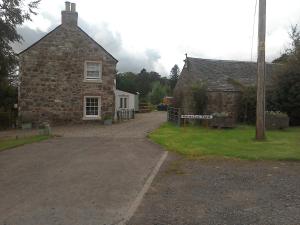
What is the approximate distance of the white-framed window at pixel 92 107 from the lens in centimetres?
2917

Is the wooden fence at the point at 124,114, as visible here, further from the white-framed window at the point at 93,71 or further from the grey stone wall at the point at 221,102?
the grey stone wall at the point at 221,102

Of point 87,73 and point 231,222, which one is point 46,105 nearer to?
point 87,73

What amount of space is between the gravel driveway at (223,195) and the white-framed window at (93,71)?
64.9ft

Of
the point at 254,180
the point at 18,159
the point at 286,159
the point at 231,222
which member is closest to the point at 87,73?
the point at 18,159

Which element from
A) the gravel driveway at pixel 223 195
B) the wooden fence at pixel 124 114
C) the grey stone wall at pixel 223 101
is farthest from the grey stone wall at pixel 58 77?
the gravel driveway at pixel 223 195

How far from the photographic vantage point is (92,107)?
2942 cm

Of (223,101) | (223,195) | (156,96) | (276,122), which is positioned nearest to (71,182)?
(223,195)

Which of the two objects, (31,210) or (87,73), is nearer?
(31,210)

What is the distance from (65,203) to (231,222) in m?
2.99

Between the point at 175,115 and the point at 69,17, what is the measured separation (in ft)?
37.3

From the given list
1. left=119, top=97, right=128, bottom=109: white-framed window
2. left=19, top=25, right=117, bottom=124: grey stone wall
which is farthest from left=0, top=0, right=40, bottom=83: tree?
left=119, top=97, right=128, bottom=109: white-framed window

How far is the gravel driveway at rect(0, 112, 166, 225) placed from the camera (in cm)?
A: 598

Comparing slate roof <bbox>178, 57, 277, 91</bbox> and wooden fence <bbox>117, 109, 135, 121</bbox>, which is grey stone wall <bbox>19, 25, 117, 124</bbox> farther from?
slate roof <bbox>178, 57, 277, 91</bbox>

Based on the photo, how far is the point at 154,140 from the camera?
57.7 feet
